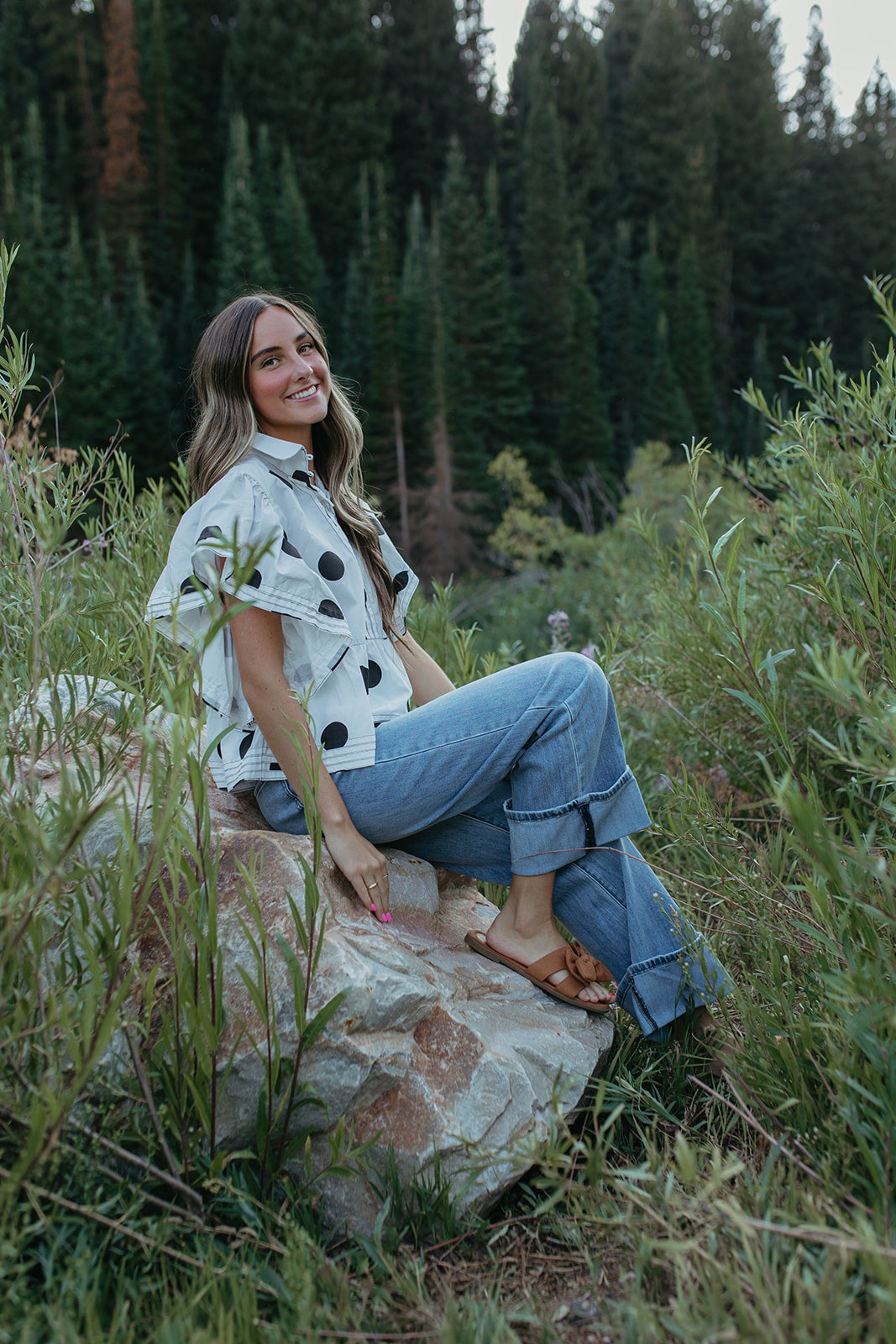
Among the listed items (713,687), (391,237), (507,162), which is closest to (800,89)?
(507,162)

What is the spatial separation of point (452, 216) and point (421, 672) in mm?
27269

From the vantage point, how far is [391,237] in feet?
102

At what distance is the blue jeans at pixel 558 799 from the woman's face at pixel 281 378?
788 millimetres

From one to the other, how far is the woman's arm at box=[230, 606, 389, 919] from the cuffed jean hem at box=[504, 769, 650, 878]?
30cm

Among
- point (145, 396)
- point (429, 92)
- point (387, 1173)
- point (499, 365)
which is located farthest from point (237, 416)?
point (429, 92)

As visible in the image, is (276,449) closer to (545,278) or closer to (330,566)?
(330,566)

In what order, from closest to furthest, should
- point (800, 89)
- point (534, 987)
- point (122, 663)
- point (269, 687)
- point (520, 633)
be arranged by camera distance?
1. point (269, 687)
2. point (534, 987)
3. point (122, 663)
4. point (520, 633)
5. point (800, 89)

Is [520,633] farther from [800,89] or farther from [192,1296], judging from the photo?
[800,89]

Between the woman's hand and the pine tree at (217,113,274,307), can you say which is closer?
the woman's hand

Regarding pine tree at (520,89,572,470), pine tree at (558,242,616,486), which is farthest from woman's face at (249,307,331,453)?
pine tree at (558,242,616,486)

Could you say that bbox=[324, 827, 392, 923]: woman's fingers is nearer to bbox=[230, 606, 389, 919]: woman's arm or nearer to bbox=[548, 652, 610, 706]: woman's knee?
bbox=[230, 606, 389, 919]: woman's arm

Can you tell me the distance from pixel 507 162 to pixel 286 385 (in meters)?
40.4

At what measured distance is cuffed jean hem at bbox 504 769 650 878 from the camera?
6.70ft

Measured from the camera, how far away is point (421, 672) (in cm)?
258
